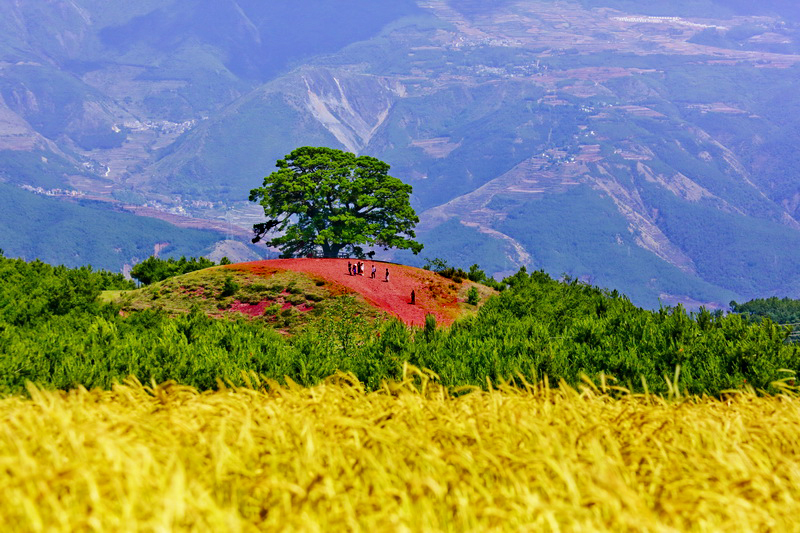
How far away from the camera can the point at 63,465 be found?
3902mm

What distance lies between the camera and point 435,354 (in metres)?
12.0

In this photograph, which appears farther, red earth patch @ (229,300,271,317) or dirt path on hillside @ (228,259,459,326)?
dirt path on hillside @ (228,259,459,326)

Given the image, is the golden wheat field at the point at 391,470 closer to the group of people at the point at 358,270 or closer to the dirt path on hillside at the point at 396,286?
the dirt path on hillside at the point at 396,286

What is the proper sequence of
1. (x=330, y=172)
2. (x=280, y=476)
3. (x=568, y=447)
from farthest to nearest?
(x=330, y=172)
(x=568, y=447)
(x=280, y=476)

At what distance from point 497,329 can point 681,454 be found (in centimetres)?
1021

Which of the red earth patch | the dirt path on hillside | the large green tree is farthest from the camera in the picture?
the large green tree

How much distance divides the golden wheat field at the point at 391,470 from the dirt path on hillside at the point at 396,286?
866 inches

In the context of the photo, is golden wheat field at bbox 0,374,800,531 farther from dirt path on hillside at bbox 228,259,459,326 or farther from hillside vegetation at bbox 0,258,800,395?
dirt path on hillside at bbox 228,259,459,326

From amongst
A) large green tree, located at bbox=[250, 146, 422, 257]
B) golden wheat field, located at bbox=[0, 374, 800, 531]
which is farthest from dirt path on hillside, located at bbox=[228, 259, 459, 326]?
golden wheat field, located at bbox=[0, 374, 800, 531]

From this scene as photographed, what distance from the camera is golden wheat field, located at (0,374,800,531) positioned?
11.4 ft

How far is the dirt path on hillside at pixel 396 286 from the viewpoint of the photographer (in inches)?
1145

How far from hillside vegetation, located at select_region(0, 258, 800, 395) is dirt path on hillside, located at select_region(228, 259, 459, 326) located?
12.4 m

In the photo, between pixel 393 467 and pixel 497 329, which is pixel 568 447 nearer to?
pixel 393 467

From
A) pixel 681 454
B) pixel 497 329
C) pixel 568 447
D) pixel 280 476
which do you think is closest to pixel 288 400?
pixel 280 476
